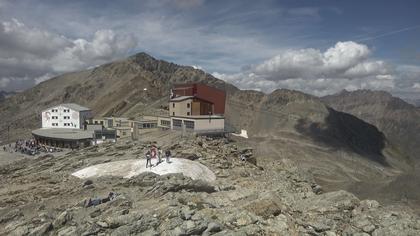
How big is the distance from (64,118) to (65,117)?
1.21 ft

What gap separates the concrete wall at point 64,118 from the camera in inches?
3711

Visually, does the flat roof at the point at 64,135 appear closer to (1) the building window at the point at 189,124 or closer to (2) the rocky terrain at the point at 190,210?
(1) the building window at the point at 189,124

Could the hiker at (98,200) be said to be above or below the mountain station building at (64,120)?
below

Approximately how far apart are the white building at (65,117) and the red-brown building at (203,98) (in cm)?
2795

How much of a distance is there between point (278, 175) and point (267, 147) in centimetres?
11930

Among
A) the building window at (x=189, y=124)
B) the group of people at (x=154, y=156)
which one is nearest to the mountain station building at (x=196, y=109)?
the building window at (x=189, y=124)

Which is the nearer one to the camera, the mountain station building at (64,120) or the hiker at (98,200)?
the hiker at (98,200)

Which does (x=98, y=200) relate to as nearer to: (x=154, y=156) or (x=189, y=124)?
(x=154, y=156)

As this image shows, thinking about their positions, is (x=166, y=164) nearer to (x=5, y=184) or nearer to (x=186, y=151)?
(x=186, y=151)

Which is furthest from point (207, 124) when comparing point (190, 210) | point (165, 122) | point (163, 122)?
point (190, 210)

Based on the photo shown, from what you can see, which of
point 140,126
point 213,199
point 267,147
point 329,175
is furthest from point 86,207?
point 267,147

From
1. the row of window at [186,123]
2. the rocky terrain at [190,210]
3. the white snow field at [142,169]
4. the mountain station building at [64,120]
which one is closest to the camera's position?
the rocky terrain at [190,210]

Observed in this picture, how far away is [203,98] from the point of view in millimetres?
74812

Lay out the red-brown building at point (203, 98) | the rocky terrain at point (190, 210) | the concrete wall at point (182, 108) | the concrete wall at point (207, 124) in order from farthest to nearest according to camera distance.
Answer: the red-brown building at point (203, 98), the concrete wall at point (182, 108), the concrete wall at point (207, 124), the rocky terrain at point (190, 210)
